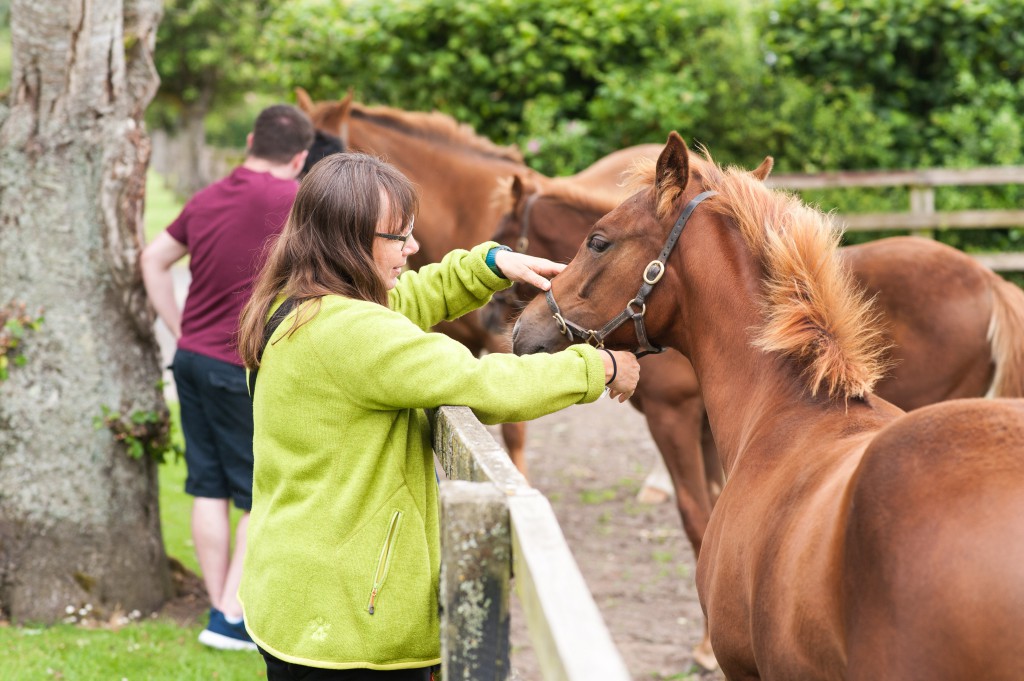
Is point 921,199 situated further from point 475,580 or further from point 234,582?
point 475,580

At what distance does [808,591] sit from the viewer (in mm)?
1982

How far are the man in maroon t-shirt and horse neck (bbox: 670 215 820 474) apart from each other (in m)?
1.86

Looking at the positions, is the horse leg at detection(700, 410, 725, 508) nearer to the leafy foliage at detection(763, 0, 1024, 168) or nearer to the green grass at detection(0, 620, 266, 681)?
the green grass at detection(0, 620, 266, 681)

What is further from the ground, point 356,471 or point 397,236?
point 397,236

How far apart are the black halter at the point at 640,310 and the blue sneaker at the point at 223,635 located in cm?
201

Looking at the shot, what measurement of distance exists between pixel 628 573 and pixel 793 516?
142 inches

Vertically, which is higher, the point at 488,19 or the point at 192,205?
the point at 488,19

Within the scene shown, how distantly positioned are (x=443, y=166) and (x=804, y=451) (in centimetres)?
433

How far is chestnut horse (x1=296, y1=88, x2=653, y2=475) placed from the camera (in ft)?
20.2

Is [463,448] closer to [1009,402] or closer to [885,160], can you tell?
[1009,402]

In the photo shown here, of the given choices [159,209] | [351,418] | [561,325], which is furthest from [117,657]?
[159,209]

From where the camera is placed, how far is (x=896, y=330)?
5129 mm

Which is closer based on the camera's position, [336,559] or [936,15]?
[336,559]

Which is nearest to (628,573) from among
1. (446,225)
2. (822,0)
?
(446,225)
